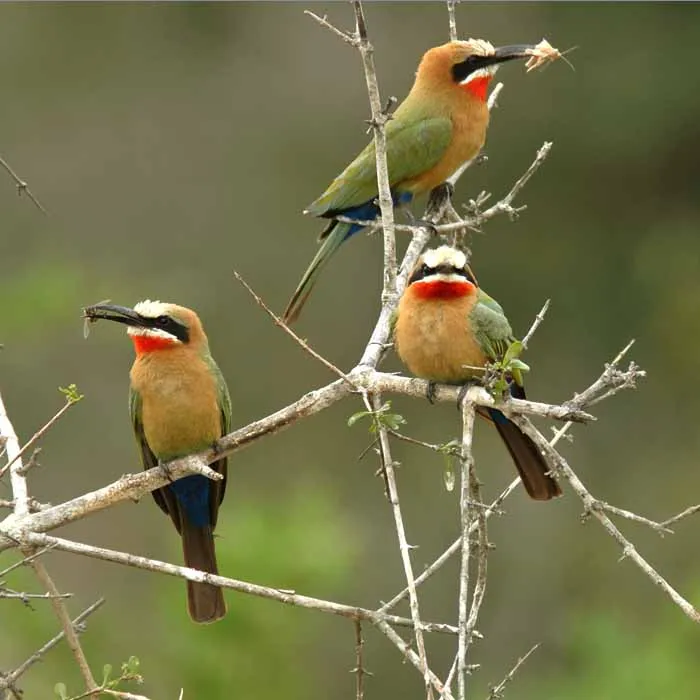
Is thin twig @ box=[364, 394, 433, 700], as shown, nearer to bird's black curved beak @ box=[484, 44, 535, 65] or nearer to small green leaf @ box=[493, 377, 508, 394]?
small green leaf @ box=[493, 377, 508, 394]

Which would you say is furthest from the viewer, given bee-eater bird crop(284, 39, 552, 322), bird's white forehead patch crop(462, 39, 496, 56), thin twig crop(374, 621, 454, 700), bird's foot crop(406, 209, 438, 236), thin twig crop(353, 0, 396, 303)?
bird's white forehead patch crop(462, 39, 496, 56)

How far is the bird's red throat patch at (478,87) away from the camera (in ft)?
18.7

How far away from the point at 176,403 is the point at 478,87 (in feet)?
5.71

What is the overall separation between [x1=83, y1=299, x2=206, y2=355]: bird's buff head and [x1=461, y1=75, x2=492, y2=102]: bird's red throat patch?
1.46 metres

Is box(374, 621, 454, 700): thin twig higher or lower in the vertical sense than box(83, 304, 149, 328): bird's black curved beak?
lower

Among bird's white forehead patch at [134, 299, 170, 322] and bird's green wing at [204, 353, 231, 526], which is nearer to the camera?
bird's white forehead patch at [134, 299, 170, 322]

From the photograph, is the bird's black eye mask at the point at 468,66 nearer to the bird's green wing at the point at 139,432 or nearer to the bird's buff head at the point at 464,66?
the bird's buff head at the point at 464,66

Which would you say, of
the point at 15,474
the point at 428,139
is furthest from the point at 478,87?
the point at 15,474

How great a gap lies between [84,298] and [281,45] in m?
2.40

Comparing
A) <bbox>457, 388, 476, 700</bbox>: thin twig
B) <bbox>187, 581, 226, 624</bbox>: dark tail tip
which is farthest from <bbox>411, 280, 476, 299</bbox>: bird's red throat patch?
<bbox>187, 581, 226, 624</bbox>: dark tail tip

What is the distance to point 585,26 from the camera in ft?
34.0

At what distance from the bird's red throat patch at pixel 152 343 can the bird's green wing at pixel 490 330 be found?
2.84ft

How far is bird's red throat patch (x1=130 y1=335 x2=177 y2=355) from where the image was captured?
186 inches

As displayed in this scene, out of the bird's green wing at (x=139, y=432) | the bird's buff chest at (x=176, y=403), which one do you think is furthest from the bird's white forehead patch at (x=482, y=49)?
the bird's green wing at (x=139, y=432)
